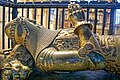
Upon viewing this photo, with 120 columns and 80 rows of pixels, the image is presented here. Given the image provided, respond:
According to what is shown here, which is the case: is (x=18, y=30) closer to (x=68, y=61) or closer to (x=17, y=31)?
(x=17, y=31)

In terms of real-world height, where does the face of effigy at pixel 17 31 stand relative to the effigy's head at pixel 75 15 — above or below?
below

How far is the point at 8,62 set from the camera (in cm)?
95

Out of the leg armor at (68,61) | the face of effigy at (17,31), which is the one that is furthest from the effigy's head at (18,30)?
the leg armor at (68,61)

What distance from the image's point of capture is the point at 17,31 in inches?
37.3

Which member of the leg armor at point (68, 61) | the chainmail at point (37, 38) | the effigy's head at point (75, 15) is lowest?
the leg armor at point (68, 61)

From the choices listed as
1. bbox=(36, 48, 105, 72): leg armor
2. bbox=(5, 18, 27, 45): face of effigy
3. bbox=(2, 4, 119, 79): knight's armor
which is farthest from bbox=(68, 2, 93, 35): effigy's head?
bbox=(5, 18, 27, 45): face of effigy

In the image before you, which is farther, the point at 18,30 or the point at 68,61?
the point at 18,30

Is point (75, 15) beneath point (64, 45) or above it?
above

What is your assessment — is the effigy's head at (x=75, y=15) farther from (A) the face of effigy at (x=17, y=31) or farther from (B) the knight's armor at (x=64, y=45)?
(A) the face of effigy at (x=17, y=31)

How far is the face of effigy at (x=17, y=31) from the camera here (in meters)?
0.94

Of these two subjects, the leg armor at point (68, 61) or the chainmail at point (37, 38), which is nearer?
the leg armor at point (68, 61)

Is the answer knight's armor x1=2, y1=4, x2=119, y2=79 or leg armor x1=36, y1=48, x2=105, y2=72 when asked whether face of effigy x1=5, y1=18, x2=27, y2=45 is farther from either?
leg armor x1=36, y1=48, x2=105, y2=72

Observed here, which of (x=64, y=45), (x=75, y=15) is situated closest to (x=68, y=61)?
(x=64, y=45)

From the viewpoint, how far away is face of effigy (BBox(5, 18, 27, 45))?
944 mm
